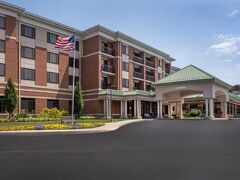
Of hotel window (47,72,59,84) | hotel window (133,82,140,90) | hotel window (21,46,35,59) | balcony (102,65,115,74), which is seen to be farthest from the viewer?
hotel window (133,82,140,90)

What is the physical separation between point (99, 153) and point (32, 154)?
7.75 ft

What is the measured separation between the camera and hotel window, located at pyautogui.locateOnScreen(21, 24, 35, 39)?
41062mm

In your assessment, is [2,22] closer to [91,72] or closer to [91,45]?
[91,45]

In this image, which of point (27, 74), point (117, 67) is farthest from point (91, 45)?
point (27, 74)

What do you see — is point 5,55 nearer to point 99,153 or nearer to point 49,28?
point 49,28

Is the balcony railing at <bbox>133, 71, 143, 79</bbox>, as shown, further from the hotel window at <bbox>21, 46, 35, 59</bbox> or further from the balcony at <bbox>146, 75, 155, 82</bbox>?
the hotel window at <bbox>21, 46, 35, 59</bbox>

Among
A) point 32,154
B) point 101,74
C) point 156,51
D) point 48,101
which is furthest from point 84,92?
point 32,154

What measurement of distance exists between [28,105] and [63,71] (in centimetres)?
857

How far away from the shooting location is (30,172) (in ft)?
23.8

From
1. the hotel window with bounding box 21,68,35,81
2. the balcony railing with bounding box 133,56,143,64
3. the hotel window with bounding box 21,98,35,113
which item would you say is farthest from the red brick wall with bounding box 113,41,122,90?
the hotel window with bounding box 21,98,35,113

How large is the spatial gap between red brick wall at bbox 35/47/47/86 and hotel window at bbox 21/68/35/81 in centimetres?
85

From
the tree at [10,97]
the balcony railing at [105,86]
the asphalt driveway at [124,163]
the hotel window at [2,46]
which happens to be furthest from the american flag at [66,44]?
the balcony railing at [105,86]

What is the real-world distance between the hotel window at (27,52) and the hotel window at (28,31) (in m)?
Answer: 1.89

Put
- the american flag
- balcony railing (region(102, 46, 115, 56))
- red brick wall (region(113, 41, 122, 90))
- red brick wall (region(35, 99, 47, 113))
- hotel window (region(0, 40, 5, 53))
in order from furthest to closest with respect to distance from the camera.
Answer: red brick wall (region(113, 41, 122, 90)) < balcony railing (region(102, 46, 115, 56)) < red brick wall (region(35, 99, 47, 113)) < hotel window (region(0, 40, 5, 53)) < the american flag
